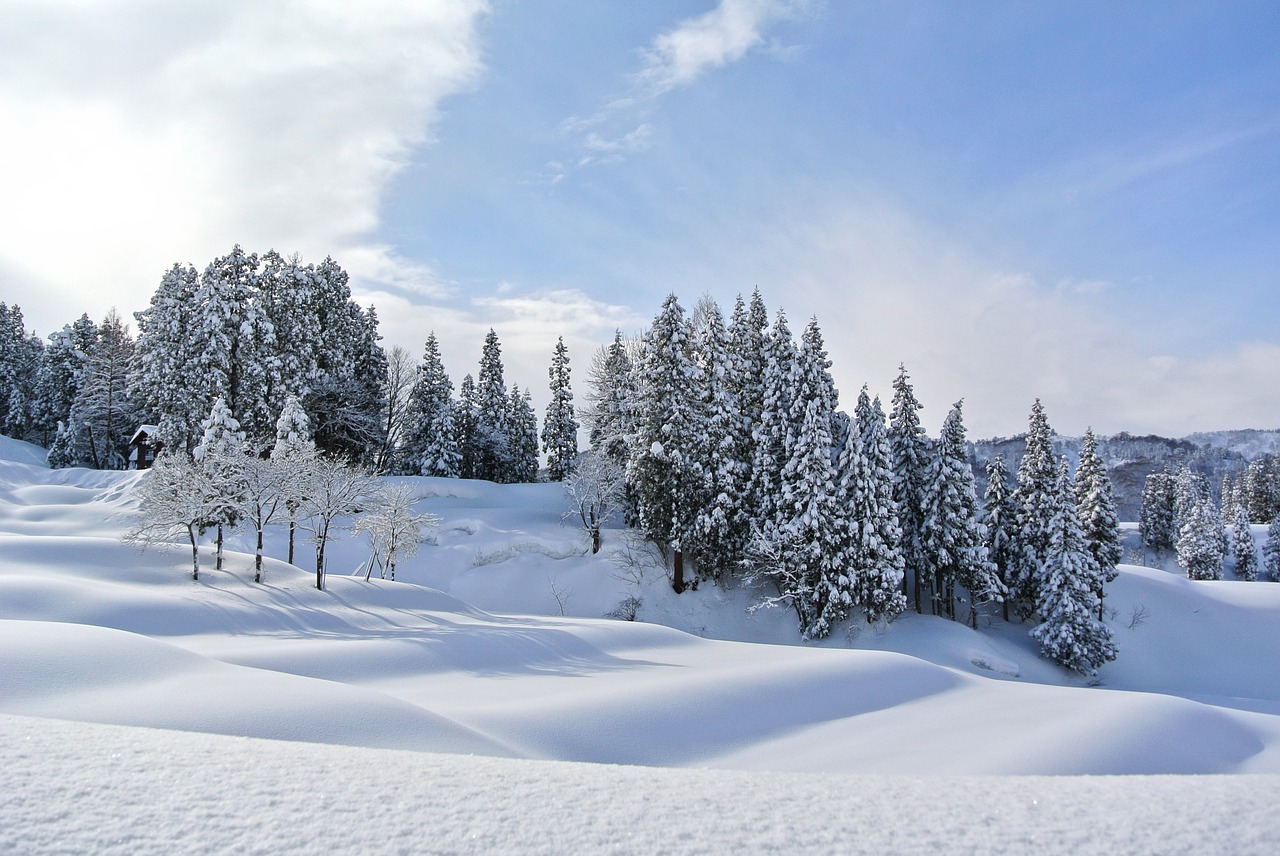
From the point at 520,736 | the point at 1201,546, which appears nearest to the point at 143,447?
the point at 520,736

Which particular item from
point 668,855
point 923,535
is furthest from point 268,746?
point 923,535

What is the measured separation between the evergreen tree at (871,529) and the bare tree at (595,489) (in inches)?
521

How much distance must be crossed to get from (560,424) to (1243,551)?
232ft

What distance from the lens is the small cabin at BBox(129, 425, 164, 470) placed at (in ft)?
161

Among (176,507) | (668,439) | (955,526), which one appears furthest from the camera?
(668,439)

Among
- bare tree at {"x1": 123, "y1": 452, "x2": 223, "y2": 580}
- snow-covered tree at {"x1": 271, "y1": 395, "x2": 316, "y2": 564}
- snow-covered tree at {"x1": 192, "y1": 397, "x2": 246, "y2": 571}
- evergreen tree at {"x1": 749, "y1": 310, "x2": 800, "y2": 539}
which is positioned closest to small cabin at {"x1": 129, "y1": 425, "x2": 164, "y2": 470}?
snow-covered tree at {"x1": 271, "y1": 395, "x2": 316, "y2": 564}

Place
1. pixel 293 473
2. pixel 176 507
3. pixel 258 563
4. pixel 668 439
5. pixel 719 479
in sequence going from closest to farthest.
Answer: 1. pixel 176 507
2. pixel 258 563
3. pixel 293 473
4. pixel 719 479
5. pixel 668 439

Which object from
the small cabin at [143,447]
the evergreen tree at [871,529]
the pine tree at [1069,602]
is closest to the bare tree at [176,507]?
the small cabin at [143,447]

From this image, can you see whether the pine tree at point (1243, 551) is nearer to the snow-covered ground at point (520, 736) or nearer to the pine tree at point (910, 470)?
the pine tree at point (910, 470)

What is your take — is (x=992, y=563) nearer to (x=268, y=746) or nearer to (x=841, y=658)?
(x=841, y=658)

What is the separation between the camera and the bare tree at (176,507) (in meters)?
25.4

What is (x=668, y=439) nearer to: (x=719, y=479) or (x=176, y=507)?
(x=719, y=479)

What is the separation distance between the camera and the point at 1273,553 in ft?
227

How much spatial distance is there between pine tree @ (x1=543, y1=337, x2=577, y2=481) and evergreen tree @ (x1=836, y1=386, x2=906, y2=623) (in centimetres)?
2604
